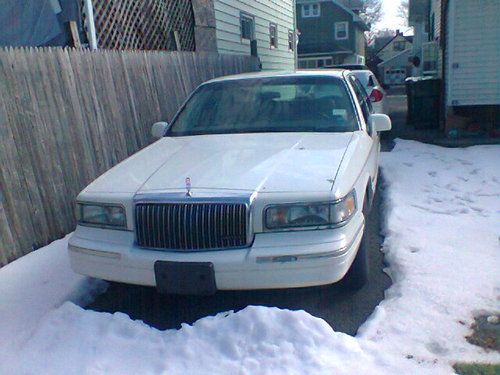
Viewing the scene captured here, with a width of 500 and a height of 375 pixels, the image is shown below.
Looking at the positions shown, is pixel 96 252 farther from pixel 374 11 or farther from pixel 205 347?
pixel 374 11

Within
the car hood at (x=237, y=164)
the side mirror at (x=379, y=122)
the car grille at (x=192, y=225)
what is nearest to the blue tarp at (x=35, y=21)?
the car hood at (x=237, y=164)

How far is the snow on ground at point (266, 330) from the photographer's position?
2977 mm

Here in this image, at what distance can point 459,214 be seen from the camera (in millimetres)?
5703

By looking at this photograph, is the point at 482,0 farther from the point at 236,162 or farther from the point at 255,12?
the point at 236,162

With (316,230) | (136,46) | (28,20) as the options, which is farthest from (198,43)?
(316,230)

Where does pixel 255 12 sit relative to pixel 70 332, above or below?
above

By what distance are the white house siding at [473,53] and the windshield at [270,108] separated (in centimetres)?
673

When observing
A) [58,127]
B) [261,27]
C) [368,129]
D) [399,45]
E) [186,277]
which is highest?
[261,27]

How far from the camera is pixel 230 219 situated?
10.9 feet

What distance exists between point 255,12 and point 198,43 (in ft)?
15.1

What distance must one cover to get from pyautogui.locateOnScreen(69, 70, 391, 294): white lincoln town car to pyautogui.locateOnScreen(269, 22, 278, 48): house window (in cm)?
1349

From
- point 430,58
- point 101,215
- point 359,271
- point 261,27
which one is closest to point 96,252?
point 101,215

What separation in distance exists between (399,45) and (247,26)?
5314cm

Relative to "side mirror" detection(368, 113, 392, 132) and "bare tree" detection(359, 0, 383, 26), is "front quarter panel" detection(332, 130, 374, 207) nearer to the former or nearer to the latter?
"side mirror" detection(368, 113, 392, 132)
